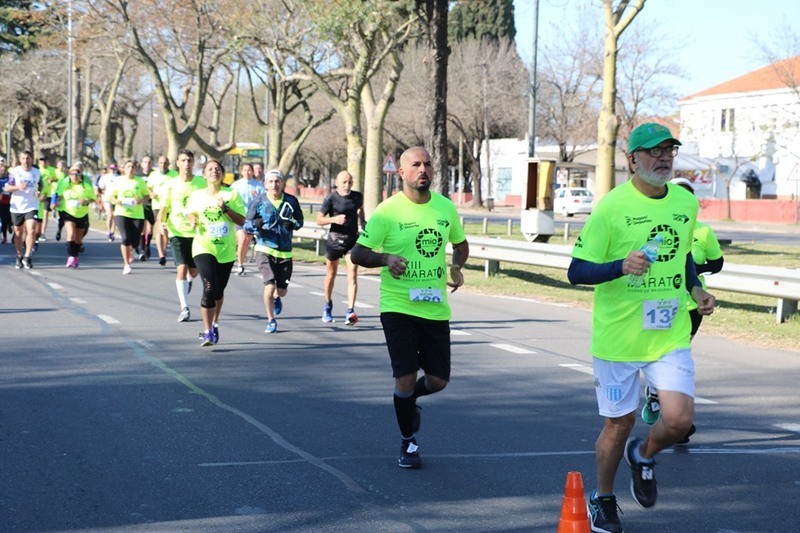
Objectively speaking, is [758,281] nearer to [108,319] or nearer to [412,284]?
[108,319]

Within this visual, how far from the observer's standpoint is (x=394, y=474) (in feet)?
21.7

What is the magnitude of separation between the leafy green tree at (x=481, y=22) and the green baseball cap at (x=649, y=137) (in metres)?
69.2

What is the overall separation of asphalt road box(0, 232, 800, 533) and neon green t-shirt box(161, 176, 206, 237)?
106cm

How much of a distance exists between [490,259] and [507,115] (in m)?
45.4

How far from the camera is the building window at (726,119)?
7121 centimetres

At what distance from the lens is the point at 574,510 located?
15.8ft

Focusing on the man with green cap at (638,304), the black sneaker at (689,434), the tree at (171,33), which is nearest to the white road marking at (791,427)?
the black sneaker at (689,434)

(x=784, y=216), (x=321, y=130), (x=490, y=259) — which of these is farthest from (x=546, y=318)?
(x=321, y=130)

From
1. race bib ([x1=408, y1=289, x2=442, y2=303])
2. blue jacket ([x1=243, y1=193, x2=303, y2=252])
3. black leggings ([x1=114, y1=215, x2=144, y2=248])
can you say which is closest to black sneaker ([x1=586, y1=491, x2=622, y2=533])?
race bib ([x1=408, y1=289, x2=442, y2=303])

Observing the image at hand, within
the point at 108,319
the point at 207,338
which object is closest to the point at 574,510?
the point at 207,338

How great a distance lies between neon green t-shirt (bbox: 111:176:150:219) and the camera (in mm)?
19828

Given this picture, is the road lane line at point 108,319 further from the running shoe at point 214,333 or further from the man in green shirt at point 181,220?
the running shoe at point 214,333

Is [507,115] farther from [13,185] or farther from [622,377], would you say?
[622,377]

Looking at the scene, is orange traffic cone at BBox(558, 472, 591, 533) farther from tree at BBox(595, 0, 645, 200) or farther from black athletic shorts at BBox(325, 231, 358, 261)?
tree at BBox(595, 0, 645, 200)
